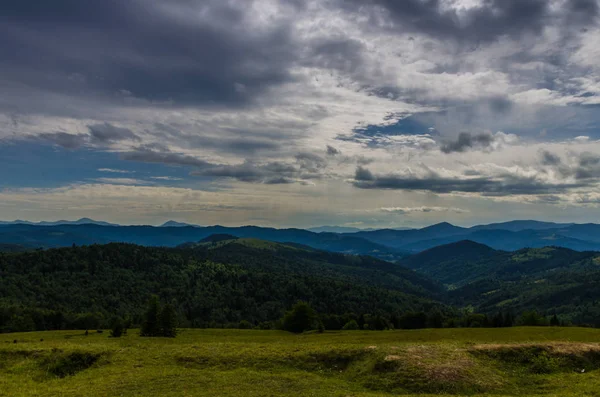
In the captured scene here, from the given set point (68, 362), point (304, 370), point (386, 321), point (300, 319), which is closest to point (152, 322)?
point (68, 362)

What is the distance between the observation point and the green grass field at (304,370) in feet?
104

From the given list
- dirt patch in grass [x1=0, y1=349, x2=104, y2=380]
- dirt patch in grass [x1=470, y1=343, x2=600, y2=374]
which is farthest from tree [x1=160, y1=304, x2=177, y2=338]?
dirt patch in grass [x1=470, y1=343, x2=600, y2=374]

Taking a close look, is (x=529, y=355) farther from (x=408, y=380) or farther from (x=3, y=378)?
(x=3, y=378)

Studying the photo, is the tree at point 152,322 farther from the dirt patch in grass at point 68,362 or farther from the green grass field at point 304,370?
the dirt patch in grass at point 68,362

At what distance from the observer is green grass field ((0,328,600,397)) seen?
3180 centimetres

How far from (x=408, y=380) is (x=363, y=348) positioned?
946 cm

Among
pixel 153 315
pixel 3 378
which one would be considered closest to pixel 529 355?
pixel 3 378

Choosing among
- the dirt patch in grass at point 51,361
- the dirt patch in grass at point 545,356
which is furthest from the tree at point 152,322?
the dirt patch in grass at point 545,356

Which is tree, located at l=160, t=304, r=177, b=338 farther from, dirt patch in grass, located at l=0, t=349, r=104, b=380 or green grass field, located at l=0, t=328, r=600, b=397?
dirt patch in grass, located at l=0, t=349, r=104, b=380

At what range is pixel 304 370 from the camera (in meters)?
38.6

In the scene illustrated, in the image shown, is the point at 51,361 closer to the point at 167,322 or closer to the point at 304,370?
the point at 304,370

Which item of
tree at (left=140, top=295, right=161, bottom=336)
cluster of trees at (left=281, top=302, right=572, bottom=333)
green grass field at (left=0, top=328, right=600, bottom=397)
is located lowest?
cluster of trees at (left=281, top=302, right=572, bottom=333)

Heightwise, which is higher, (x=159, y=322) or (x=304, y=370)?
(x=304, y=370)

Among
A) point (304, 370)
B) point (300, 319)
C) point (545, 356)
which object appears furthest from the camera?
point (300, 319)
